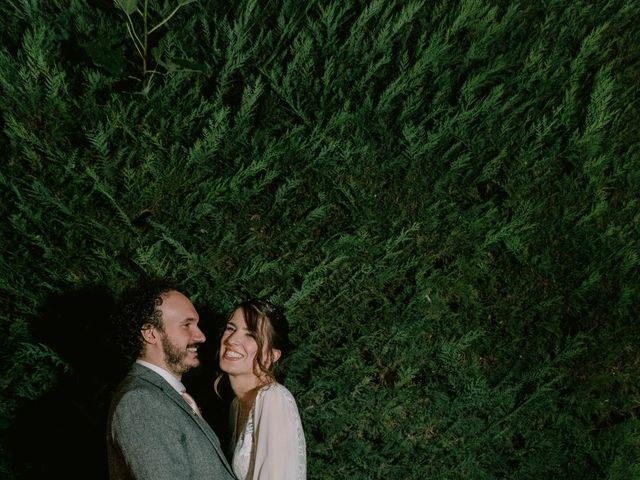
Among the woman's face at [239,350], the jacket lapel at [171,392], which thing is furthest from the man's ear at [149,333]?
the woman's face at [239,350]

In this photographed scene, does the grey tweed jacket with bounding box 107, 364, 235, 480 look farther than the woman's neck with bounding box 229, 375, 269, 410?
No

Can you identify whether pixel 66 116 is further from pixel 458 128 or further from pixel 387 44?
pixel 458 128

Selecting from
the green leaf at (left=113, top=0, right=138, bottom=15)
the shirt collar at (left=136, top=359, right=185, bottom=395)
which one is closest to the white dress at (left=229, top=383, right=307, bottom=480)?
the shirt collar at (left=136, top=359, right=185, bottom=395)

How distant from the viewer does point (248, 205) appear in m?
3.39

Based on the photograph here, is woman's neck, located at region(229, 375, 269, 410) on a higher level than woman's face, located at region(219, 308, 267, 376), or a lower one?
lower

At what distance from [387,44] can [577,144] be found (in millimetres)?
1283

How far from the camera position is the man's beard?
9.04 ft

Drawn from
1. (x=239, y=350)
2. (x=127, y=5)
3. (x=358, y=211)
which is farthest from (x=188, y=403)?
(x=127, y=5)

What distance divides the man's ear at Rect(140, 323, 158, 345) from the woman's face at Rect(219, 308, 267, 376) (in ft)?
1.48

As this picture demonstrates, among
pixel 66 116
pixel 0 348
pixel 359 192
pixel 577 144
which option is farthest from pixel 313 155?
pixel 0 348

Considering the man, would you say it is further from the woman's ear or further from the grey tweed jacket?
the woman's ear

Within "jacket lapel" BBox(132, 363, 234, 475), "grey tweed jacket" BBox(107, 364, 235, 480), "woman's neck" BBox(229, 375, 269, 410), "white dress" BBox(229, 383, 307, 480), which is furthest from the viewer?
"woman's neck" BBox(229, 375, 269, 410)

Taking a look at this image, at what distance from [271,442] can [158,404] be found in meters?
0.61

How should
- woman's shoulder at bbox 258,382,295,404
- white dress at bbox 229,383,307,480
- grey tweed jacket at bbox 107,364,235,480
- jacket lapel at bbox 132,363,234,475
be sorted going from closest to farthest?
grey tweed jacket at bbox 107,364,235,480 → jacket lapel at bbox 132,363,234,475 → white dress at bbox 229,383,307,480 → woman's shoulder at bbox 258,382,295,404
